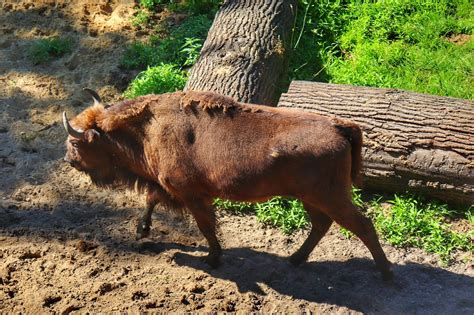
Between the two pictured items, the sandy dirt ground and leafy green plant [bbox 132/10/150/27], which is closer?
the sandy dirt ground

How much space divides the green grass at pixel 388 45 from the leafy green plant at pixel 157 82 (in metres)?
1.51

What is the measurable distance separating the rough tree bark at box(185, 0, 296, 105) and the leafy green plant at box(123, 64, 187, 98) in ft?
1.43

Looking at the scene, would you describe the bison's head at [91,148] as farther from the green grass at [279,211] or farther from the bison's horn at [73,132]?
the green grass at [279,211]

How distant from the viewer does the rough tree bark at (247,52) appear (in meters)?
7.20

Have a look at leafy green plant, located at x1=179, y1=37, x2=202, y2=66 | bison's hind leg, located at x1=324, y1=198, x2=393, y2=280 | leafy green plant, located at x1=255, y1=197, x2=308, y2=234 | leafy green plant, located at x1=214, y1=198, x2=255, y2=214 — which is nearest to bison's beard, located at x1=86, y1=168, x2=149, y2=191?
leafy green plant, located at x1=214, y1=198, x2=255, y2=214

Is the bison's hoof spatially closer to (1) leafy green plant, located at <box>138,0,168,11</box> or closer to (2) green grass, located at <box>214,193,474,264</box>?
(2) green grass, located at <box>214,193,474,264</box>

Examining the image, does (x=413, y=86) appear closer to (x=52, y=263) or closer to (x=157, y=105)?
(x=157, y=105)

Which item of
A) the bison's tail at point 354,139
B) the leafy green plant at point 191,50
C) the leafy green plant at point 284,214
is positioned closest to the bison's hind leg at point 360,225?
the bison's tail at point 354,139

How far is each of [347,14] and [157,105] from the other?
432 cm

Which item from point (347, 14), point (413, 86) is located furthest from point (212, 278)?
point (347, 14)

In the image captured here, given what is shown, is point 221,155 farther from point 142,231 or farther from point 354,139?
point 142,231

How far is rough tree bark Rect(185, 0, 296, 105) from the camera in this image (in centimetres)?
720

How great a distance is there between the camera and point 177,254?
19.4ft

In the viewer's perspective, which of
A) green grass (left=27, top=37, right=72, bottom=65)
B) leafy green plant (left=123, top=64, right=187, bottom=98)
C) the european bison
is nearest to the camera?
the european bison
